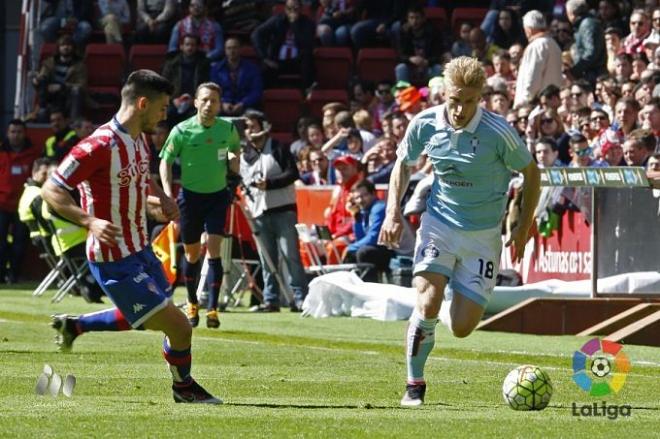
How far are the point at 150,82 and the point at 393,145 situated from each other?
11884 mm

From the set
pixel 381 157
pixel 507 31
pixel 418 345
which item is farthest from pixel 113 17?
pixel 418 345

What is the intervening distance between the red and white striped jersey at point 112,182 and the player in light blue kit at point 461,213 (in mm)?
1511

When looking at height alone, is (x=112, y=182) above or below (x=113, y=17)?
below

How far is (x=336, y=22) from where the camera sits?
28312 mm

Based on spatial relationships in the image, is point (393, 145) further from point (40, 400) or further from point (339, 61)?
point (40, 400)

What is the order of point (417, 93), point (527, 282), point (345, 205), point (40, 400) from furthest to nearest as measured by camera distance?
point (417, 93) < point (345, 205) < point (527, 282) < point (40, 400)

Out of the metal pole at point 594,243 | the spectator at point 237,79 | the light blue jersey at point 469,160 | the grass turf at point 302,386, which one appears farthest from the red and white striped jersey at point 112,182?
the spectator at point 237,79

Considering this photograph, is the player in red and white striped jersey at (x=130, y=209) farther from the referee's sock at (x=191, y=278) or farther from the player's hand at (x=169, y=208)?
the referee's sock at (x=191, y=278)

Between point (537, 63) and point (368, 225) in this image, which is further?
point (537, 63)

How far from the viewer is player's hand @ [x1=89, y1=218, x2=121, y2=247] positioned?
9.25 m

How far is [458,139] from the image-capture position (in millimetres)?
9914

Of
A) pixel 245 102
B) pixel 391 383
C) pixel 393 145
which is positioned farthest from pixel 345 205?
pixel 391 383

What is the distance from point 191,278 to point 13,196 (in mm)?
9132

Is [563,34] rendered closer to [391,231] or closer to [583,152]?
[583,152]
